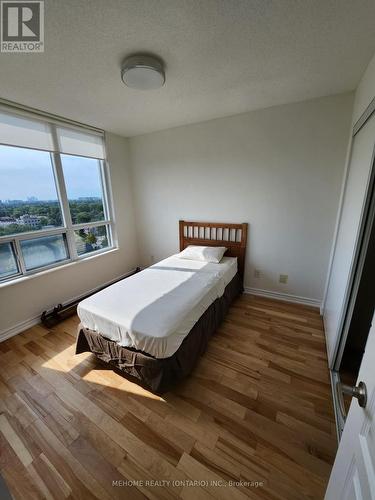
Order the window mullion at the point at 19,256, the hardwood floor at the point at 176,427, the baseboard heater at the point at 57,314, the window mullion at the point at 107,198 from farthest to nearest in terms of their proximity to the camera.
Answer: the window mullion at the point at 107,198
the baseboard heater at the point at 57,314
the window mullion at the point at 19,256
the hardwood floor at the point at 176,427

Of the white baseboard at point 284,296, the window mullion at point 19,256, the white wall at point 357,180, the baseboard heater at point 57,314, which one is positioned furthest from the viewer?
the white baseboard at point 284,296

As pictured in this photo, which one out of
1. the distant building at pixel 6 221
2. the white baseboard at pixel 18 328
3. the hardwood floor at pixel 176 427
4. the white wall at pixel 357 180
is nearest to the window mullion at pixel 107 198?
the distant building at pixel 6 221

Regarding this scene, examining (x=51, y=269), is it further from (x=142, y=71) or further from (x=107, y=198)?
(x=142, y=71)

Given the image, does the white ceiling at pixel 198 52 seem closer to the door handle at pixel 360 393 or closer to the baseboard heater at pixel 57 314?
the door handle at pixel 360 393

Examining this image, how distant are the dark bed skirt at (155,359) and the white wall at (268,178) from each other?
52.7 inches

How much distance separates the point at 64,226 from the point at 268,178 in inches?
108

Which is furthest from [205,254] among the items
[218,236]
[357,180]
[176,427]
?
[176,427]

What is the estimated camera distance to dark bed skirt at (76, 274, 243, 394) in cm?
148

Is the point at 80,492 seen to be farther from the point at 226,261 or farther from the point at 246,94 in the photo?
the point at 246,94

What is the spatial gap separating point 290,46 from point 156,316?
2.14 meters

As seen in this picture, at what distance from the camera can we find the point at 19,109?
2.12m

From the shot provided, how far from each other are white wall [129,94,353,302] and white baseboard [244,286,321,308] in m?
0.05

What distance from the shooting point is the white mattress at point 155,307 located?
148 cm

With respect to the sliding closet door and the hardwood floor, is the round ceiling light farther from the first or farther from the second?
the hardwood floor
